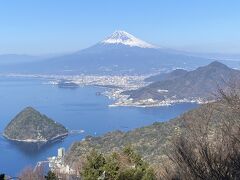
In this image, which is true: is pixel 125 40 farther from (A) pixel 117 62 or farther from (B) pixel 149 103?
(B) pixel 149 103

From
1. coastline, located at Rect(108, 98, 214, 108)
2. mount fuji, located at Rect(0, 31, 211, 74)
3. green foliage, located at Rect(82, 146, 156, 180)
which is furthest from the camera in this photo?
mount fuji, located at Rect(0, 31, 211, 74)

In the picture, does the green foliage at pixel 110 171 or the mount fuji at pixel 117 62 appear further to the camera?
the mount fuji at pixel 117 62

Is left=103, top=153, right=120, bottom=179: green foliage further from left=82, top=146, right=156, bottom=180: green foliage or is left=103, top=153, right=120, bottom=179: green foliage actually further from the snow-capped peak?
the snow-capped peak

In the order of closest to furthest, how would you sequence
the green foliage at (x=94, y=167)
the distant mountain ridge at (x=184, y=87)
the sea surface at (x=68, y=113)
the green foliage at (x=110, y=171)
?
the green foliage at (x=110, y=171), the green foliage at (x=94, y=167), the sea surface at (x=68, y=113), the distant mountain ridge at (x=184, y=87)

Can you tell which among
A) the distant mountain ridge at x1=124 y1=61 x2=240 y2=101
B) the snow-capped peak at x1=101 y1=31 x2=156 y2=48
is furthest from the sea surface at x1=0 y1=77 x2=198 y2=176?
the snow-capped peak at x1=101 y1=31 x2=156 y2=48

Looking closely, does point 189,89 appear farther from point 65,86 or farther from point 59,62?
point 59,62

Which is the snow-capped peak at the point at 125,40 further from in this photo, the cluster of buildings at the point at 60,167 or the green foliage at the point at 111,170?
the green foliage at the point at 111,170

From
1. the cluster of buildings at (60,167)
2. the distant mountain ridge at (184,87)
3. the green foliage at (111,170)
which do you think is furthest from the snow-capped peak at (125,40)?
the green foliage at (111,170)

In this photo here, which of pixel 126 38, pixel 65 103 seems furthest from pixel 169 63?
pixel 65 103
